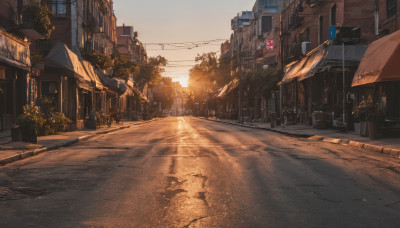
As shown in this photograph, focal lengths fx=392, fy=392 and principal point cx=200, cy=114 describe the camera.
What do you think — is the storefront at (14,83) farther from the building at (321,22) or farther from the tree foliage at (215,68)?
the tree foliage at (215,68)

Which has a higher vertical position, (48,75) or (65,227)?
(48,75)

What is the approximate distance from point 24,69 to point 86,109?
11.5 meters

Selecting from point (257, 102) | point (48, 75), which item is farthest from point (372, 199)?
point (257, 102)

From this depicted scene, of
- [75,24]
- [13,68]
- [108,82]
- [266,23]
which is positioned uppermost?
[266,23]

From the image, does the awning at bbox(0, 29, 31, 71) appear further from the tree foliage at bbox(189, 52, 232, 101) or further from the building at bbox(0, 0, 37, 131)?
the tree foliage at bbox(189, 52, 232, 101)

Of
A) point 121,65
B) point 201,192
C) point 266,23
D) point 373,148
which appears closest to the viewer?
point 201,192

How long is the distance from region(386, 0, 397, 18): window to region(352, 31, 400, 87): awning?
3.99m

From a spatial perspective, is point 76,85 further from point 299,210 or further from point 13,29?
point 299,210

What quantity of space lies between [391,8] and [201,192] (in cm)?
1806

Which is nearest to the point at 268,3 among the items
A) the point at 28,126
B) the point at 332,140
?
the point at 332,140

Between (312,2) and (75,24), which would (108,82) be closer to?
(75,24)

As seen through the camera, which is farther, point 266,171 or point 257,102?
point 257,102

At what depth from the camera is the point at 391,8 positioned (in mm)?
19688

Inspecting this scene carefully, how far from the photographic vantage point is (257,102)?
50000mm
